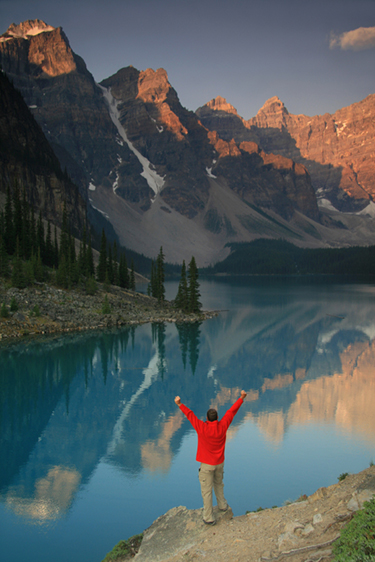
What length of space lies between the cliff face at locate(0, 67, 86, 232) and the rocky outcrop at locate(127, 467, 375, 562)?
106 m

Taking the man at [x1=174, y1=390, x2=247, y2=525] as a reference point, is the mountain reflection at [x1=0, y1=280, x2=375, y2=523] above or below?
below

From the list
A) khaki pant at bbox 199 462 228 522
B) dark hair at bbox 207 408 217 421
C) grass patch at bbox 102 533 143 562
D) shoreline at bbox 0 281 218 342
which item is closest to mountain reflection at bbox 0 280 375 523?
shoreline at bbox 0 281 218 342

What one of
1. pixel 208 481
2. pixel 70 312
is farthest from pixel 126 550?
pixel 70 312

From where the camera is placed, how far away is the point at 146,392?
2805 centimetres

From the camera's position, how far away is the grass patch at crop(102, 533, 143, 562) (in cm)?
952

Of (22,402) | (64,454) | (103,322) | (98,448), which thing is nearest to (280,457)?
(98,448)

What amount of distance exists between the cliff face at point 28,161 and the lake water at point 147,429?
78.1m

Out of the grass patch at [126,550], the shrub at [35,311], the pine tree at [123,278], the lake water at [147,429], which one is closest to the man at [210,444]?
the grass patch at [126,550]

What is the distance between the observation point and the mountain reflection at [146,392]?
56.5 ft

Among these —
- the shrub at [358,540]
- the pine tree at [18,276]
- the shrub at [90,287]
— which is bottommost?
the shrub at [358,540]

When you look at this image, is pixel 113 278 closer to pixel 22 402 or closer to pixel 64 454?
pixel 22 402

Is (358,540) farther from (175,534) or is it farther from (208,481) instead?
(175,534)

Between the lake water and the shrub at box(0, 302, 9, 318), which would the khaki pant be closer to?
the lake water

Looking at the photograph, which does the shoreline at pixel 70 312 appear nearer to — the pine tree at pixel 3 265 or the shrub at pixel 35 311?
the shrub at pixel 35 311
